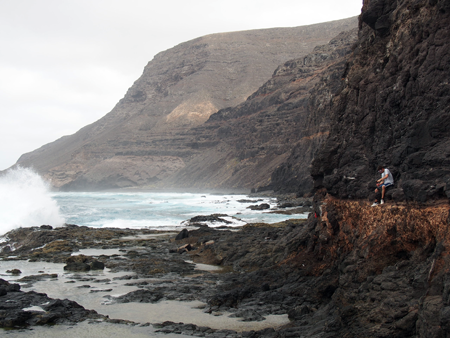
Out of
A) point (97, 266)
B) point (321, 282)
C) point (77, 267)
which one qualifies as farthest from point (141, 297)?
point (77, 267)

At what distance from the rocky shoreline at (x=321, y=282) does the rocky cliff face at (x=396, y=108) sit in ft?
2.19

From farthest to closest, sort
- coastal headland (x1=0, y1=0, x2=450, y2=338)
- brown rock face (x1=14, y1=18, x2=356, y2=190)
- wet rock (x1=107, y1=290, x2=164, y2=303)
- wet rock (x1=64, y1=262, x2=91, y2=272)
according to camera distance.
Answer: brown rock face (x1=14, y1=18, x2=356, y2=190)
wet rock (x1=64, y1=262, x2=91, y2=272)
wet rock (x1=107, y1=290, x2=164, y2=303)
coastal headland (x1=0, y1=0, x2=450, y2=338)

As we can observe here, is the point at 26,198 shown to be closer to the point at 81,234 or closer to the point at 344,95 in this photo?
the point at 81,234

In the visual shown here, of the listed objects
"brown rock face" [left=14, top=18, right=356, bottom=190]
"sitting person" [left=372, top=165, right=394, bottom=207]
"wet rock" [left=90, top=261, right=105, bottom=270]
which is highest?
"brown rock face" [left=14, top=18, right=356, bottom=190]

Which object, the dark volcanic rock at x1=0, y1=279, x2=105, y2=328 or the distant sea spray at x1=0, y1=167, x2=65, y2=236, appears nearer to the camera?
the dark volcanic rock at x1=0, y1=279, x2=105, y2=328

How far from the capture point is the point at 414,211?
23.4 ft

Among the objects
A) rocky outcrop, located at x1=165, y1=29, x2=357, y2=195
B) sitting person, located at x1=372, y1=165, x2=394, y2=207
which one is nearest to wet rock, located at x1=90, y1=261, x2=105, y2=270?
sitting person, located at x1=372, y1=165, x2=394, y2=207

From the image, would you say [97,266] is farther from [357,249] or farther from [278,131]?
[278,131]

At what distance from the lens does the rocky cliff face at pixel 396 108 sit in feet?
25.7

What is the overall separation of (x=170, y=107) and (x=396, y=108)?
15236 centimetres

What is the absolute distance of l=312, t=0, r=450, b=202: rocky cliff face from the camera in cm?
783

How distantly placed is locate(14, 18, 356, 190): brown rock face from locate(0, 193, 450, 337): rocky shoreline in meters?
89.8

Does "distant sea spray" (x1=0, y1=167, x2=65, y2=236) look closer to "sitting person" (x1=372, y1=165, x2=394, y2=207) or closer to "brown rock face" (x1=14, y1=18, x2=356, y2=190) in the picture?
"sitting person" (x1=372, y1=165, x2=394, y2=207)

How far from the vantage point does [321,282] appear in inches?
368
